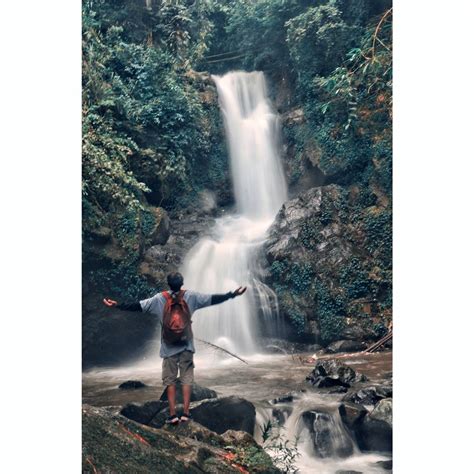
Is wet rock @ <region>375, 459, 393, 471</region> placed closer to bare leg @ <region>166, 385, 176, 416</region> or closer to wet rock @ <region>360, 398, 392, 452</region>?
wet rock @ <region>360, 398, 392, 452</region>

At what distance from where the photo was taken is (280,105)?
7.61 metres

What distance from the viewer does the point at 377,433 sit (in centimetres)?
663

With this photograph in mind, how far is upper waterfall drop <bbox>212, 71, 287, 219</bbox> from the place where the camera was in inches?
294

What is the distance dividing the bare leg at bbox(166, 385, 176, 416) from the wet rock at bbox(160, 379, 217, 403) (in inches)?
1.4

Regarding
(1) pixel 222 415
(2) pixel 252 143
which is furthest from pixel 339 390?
(2) pixel 252 143

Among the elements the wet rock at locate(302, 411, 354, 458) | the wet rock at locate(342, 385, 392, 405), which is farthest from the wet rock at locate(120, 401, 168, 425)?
the wet rock at locate(342, 385, 392, 405)

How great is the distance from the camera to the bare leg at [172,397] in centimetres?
664

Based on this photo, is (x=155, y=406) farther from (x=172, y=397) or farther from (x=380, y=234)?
(x=380, y=234)

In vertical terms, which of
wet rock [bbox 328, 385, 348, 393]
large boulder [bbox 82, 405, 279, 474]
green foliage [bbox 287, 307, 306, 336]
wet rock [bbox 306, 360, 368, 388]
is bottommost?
large boulder [bbox 82, 405, 279, 474]

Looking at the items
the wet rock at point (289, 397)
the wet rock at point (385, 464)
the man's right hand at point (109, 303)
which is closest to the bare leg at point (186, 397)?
the wet rock at point (289, 397)

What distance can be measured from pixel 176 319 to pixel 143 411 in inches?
39.1

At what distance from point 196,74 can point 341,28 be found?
1.75 metres

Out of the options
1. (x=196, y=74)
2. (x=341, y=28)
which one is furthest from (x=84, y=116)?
(x=341, y=28)
